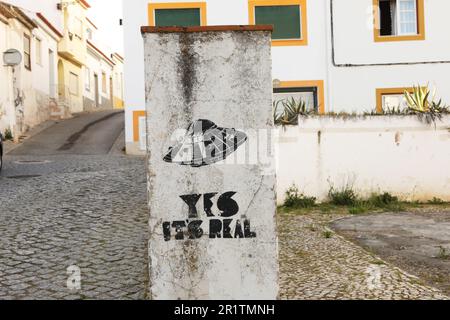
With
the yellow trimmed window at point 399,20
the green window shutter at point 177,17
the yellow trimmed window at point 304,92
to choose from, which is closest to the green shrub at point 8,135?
the green window shutter at point 177,17

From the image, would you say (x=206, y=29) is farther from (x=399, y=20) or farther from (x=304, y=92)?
(x=399, y=20)

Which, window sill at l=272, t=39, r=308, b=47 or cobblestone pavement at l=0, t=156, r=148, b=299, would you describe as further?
window sill at l=272, t=39, r=308, b=47

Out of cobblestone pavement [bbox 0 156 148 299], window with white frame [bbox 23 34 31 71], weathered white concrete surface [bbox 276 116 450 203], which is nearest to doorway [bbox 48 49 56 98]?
window with white frame [bbox 23 34 31 71]

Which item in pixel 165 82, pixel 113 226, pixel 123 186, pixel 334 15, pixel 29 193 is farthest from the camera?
pixel 334 15

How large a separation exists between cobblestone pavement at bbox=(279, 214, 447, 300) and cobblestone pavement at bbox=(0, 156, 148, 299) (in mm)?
1453

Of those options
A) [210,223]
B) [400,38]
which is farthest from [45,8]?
[210,223]

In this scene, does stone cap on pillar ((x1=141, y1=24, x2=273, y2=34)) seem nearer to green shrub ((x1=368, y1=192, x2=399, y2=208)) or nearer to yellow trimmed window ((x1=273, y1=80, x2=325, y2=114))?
green shrub ((x1=368, y1=192, x2=399, y2=208))

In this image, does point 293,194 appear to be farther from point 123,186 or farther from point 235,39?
point 235,39

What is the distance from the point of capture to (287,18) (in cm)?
1620

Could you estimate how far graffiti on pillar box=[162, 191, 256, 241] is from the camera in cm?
330

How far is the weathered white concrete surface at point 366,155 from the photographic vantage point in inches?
364
